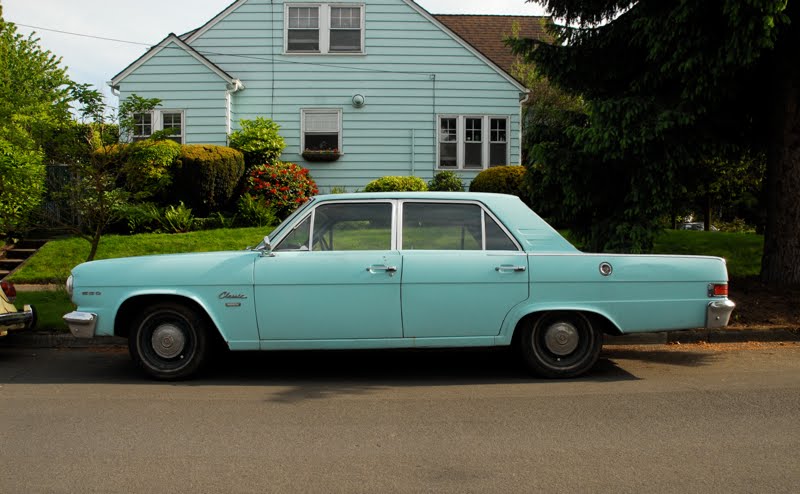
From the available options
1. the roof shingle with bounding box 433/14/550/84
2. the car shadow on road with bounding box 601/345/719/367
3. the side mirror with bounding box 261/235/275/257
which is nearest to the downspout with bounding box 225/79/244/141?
the roof shingle with bounding box 433/14/550/84

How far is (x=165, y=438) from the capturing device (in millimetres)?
4980

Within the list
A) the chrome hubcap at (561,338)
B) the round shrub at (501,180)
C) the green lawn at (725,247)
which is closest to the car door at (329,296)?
the chrome hubcap at (561,338)

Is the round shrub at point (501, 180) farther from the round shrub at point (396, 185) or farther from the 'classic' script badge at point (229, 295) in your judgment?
the 'classic' script badge at point (229, 295)

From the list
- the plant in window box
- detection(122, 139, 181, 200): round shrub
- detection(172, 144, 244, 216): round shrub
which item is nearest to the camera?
detection(122, 139, 181, 200): round shrub

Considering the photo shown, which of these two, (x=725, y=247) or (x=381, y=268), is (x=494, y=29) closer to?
(x=725, y=247)

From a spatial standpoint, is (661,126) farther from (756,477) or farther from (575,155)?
(756,477)

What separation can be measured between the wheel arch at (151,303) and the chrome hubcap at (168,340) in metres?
0.24

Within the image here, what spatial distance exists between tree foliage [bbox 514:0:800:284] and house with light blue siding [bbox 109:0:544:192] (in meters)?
8.48

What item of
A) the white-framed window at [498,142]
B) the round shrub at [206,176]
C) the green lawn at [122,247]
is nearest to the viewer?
the green lawn at [122,247]

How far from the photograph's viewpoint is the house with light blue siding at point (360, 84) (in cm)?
1919

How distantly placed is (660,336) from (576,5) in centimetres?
508

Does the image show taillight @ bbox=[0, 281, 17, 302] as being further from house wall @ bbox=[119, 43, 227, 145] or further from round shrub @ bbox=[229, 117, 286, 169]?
house wall @ bbox=[119, 43, 227, 145]

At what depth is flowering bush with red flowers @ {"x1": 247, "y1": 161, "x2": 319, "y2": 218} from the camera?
680 inches

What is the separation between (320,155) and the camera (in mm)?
19062
